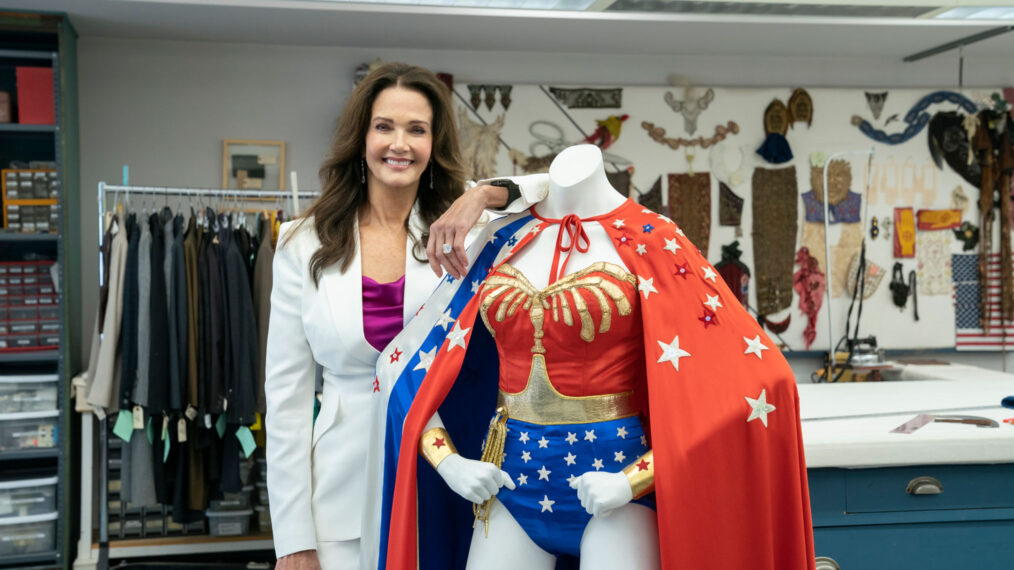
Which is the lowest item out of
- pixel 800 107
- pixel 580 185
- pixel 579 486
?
pixel 579 486

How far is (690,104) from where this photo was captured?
4754mm

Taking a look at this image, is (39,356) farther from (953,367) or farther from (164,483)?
(953,367)

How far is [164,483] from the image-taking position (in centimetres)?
358

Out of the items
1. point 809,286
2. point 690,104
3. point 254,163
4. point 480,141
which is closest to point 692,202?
point 690,104

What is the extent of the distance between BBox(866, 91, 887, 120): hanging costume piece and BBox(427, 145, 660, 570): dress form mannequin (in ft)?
13.1

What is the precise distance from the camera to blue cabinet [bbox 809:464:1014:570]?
A: 2232mm

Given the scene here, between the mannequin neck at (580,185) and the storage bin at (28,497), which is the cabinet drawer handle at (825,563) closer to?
the mannequin neck at (580,185)

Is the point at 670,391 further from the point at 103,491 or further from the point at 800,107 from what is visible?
the point at 800,107

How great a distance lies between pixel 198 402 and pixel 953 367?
142 inches

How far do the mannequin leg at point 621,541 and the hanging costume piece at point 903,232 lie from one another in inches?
164

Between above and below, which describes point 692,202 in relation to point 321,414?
above

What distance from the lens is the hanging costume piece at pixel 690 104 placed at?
4.75 metres

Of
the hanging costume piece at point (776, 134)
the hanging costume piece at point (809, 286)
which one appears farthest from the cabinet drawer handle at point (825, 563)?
the hanging costume piece at point (776, 134)

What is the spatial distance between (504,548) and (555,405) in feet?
0.80
